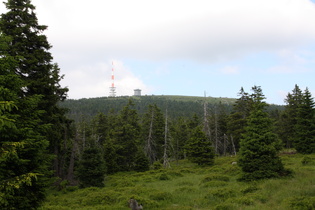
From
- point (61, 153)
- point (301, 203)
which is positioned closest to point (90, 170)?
point (61, 153)

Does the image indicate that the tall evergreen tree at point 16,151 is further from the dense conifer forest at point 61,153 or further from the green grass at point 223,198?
the green grass at point 223,198

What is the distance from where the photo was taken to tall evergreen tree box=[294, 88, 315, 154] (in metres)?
31.4

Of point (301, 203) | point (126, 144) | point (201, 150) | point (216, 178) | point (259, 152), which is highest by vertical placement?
point (259, 152)

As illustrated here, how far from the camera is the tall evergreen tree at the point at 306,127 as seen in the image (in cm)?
3138

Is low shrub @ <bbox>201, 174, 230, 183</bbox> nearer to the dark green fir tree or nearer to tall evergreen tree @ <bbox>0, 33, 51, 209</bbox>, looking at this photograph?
the dark green fir tree

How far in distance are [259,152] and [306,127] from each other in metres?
17.9

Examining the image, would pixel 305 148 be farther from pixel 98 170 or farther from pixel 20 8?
pixel 20 8

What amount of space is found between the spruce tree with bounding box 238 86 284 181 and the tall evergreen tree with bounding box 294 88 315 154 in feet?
51.3

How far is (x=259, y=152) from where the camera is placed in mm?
18703

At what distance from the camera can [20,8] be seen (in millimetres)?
16094

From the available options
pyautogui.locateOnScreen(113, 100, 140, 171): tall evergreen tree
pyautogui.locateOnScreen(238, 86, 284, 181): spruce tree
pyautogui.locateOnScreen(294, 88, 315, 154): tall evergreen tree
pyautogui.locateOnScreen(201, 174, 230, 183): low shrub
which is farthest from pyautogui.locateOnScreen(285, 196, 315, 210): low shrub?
pyautogui.locateOnScreen(113, 100, 140, 171): tall evergreen tree

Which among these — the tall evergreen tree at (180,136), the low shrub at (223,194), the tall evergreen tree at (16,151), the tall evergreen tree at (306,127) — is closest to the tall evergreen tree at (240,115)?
the tall evergreen tree at (306,127)

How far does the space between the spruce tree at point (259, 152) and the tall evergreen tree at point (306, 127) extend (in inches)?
616

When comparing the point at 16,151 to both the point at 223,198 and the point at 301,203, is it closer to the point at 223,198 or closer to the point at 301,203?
the point at 223,198
